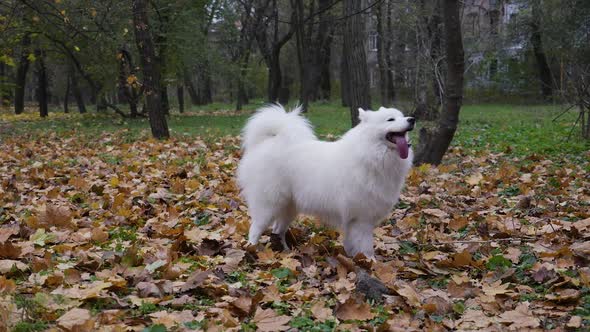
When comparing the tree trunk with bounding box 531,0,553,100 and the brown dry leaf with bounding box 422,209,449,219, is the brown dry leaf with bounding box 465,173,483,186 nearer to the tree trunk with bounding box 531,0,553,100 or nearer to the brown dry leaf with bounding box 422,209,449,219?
the brown dry leaf with bounding box 422,209,449,219

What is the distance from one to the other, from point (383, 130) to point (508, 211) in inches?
88.3

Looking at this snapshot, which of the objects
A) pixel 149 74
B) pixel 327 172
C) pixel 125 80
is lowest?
pixel 327 172

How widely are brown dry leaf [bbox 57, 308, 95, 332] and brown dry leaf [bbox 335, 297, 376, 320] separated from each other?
4.22 ft

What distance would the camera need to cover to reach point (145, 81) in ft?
42.8

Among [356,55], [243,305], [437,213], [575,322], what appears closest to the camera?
[575,322]

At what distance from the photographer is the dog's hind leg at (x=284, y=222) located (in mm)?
5031

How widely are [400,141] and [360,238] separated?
2.67ft

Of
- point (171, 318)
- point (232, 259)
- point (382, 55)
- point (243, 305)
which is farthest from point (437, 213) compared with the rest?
point (382, 55)

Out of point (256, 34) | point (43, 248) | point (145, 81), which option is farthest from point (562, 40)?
point (256, 34)

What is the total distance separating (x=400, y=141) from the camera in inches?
170

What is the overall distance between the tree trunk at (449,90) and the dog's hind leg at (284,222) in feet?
14.2

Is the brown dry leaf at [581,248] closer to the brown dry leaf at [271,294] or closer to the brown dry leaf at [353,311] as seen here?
the brown dry leaf at [353,311]

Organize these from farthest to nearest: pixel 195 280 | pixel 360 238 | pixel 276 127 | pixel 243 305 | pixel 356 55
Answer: pixel 356 55 < pixel 276 127 < pixel 360 238 < pixel 195 280 < pixel 243 305

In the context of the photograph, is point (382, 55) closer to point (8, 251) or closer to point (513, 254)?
point (513, 254)
